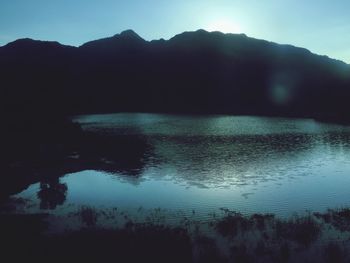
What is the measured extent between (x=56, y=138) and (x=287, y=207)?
173 feet

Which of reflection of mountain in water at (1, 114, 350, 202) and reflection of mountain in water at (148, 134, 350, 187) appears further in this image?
reflection of mountain in water at (148, 134, 350, 187)

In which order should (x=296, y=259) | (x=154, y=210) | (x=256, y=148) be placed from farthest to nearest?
(x=256, y=148)
(x=154, y=210)
(x=296, y=259)

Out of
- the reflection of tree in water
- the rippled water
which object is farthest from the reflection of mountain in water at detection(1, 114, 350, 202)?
the rippled water

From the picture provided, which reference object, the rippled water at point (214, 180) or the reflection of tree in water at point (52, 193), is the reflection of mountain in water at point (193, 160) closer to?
the reflection of tree in water at point (52, 193)

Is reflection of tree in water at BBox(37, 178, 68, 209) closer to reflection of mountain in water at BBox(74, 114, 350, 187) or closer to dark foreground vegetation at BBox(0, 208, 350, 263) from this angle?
dark foreground vegetation at BBox(0, 208, 350, 263)

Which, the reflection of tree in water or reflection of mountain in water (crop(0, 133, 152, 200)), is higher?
reflection of mountain in water (crop(0, 133, 152, 200))

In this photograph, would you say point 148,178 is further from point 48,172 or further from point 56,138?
point 56,138

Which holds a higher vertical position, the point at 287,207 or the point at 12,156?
the point at 12,156

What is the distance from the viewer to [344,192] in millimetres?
48406

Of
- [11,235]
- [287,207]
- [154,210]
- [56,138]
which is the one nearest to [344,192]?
[287,207]

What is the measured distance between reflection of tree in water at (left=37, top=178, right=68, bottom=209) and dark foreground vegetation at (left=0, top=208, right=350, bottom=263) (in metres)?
6.84

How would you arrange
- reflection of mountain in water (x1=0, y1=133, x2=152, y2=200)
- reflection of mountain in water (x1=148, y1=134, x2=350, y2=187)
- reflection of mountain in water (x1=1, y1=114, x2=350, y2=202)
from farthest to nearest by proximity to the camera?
reflection of mountain in water (x1=148, y1=134, x2=350, y2=187), reflection of mountain in water (x1=1, y1=114, x2=350, y2=202), reflection of mountain in water (x1=0, y1=133, x2=152, y2=200)

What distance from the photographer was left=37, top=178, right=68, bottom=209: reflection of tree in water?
42356 mm

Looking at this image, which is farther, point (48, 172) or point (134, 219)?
point (48, 172)
